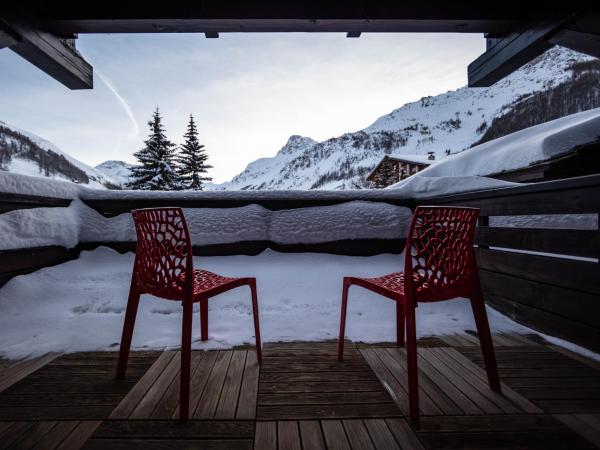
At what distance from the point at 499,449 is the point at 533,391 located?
58 centimetres

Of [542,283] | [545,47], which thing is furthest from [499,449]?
[545,47]

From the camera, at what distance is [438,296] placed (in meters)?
1.38

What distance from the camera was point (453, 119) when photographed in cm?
9681

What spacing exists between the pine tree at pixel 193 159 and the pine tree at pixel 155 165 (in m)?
3.42

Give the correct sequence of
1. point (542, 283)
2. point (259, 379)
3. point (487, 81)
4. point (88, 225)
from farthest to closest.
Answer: point (88, 225)
point (487, 81)
point (542, 283)
point (259, 379)

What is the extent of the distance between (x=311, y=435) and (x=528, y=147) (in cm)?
333

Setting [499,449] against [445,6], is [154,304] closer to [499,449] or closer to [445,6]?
[499,449]

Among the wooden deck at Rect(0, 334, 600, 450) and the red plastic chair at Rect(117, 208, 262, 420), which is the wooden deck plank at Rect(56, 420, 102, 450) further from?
the red plastic chair at Rect(117, 208, 262, 420)

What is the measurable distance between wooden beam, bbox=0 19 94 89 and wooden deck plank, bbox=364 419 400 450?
3.02 meters

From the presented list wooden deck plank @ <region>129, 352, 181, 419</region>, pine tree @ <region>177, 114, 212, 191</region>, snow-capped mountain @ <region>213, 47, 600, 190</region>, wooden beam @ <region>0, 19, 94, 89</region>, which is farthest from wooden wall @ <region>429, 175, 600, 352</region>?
pine tree @ <region>177, 114, 212, 191</region>

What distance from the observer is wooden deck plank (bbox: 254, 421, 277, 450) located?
45.3 inches

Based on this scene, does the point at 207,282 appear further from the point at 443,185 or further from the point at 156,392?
the point at 443,185

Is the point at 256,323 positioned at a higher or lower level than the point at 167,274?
lower

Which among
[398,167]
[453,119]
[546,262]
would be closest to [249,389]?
[546,262]
